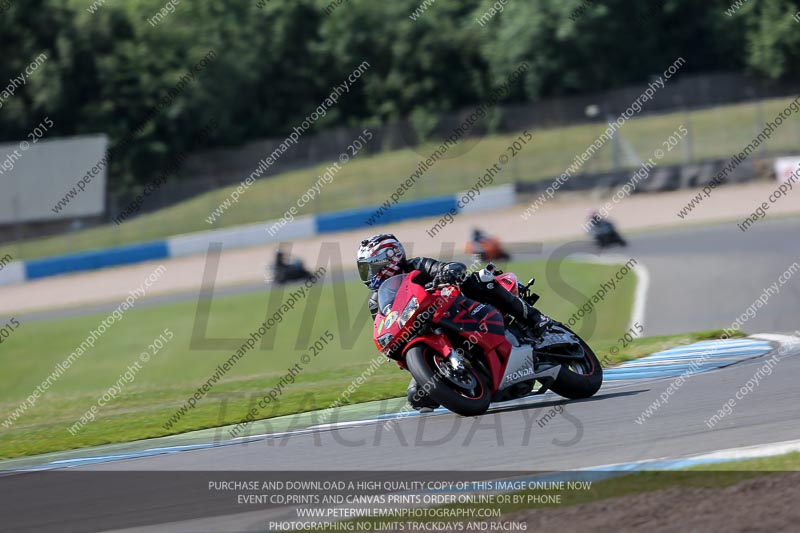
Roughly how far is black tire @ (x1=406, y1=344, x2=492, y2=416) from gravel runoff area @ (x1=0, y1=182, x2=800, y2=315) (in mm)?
21571

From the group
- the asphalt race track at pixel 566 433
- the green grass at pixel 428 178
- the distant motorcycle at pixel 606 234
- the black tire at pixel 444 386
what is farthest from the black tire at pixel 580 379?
the green grass at pixel 428 178

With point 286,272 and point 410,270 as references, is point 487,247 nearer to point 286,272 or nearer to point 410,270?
point 286,272

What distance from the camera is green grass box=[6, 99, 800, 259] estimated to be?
38.1 meters

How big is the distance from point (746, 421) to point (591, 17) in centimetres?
4567

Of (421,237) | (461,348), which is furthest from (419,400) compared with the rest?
(421,237)

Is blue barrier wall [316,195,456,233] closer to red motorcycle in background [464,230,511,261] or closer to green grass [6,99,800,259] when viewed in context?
green grass [6,99,800,259]

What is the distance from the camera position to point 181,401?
13.3m

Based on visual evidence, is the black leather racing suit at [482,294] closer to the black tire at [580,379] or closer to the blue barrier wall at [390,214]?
the black tire at [580,379]

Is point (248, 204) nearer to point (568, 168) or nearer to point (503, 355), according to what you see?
point (568, 168)

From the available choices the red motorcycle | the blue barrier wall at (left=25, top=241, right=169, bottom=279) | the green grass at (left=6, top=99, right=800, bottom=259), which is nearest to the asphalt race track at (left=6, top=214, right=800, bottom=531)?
the red motorcycle

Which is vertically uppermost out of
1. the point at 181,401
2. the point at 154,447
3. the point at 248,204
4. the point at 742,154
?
the point at 154,447

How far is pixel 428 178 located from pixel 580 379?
104ft

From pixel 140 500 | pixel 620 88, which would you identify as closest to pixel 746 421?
pixel 140 500

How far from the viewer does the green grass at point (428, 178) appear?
38125 mm
